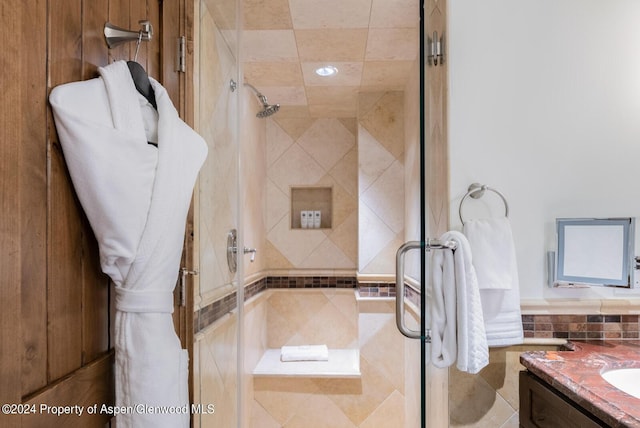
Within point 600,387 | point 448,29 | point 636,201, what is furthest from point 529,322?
point 448,29

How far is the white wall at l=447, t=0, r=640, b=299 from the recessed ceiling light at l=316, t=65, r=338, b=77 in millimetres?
1226

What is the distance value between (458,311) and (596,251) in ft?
1.79

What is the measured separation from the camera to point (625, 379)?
1217 mm

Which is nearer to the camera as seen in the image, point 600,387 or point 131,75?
point 131,75

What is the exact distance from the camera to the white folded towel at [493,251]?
1423 millimetres

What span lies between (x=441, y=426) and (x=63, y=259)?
3.77 feet


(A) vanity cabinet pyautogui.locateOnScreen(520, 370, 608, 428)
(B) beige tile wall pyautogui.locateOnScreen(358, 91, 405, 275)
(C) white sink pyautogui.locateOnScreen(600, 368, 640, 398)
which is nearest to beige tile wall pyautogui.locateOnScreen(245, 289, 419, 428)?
(B) beige tile wall pyautogui.locateOnScreen(358, 91, 405, 275)

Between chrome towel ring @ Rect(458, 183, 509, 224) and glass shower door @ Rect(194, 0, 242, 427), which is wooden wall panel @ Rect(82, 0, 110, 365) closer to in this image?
glass shower door @ Rect(194, 0, 242, 427)

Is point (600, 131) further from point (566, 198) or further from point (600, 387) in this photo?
point (600, 387)

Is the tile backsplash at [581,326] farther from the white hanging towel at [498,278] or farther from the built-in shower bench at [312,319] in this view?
the built-in shower bench at [312,319]

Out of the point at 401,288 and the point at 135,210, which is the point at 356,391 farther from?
the point at 135,210

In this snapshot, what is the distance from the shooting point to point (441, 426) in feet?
4.49

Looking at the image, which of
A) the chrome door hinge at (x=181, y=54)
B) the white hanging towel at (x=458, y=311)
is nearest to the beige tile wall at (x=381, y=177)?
the white hanging towel at (x=458, y=311)

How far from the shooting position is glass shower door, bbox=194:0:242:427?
1.46 m
